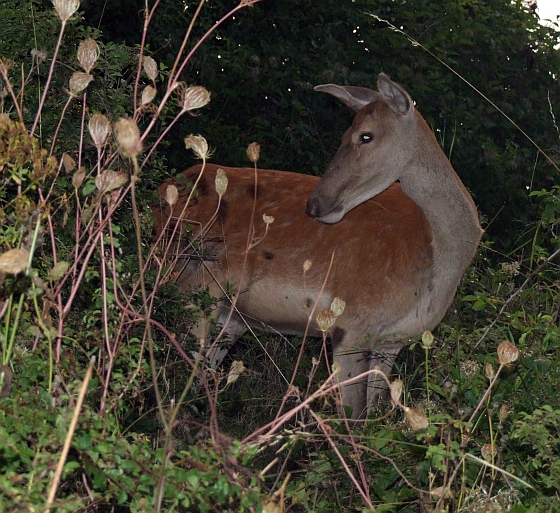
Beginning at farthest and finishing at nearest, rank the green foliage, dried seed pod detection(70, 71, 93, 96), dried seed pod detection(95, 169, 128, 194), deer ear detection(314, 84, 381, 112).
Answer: deer ear detection(314, 84, 381, 112) → dried seed pod detection(70, 71, 93, 96) → dried seed pod detection(95, 169, 128, 194) → the green foliage

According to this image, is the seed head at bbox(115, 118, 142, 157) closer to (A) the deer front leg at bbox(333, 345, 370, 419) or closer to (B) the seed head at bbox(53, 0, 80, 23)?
(B) the seed head at bbox(53, 0, 80, 23)

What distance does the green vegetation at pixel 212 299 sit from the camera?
7.97 ft

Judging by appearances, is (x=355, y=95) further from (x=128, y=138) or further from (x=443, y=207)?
(x=128, y=138)

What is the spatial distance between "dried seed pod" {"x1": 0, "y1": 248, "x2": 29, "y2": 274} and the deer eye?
340 centimetres

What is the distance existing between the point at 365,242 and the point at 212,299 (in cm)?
132

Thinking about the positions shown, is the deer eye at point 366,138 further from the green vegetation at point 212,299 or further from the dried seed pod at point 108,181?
the dried seed pod at point 108,181

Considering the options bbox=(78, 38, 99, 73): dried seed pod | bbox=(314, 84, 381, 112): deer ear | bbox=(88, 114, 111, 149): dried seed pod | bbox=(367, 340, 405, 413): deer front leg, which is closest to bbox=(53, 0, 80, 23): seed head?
bbox=(78, 38, 99, 73): dried seed pod

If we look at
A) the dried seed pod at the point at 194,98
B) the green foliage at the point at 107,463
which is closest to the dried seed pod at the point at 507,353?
the green foliage at the point at 107,463

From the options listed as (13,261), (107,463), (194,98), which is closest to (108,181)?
(194,98)

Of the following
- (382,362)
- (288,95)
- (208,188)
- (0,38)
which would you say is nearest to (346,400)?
(382,362)

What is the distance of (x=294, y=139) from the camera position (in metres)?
7.55

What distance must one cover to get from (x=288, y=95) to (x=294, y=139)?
0.43m

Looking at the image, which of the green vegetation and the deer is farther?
the deer

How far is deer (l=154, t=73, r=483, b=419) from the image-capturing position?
5.27 metres
